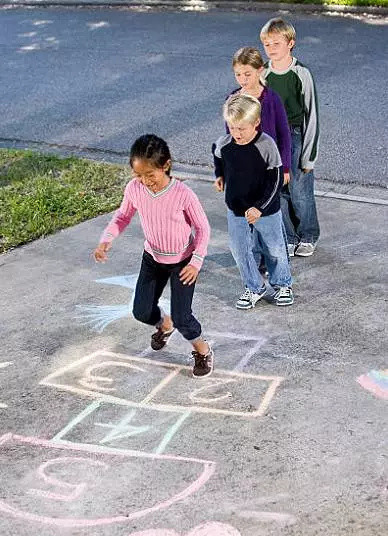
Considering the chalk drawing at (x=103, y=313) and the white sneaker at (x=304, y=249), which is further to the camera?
the white sneaker at (x=304, y=249)

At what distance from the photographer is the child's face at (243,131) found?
5262 mm

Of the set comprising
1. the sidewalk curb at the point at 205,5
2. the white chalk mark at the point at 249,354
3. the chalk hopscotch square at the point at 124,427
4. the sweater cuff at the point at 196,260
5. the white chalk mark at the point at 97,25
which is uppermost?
the sweater cuff at the point at 196,260

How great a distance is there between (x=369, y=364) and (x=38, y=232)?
3.25m

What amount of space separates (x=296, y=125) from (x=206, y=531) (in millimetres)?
3205

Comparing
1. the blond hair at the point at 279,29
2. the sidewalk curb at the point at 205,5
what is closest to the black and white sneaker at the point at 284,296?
the blond hair at the point at 279,29

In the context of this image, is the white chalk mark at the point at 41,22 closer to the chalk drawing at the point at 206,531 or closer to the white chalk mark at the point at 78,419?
the white chalk mark at the point at 78,419

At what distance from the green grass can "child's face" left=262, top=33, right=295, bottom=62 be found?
231 centimetres

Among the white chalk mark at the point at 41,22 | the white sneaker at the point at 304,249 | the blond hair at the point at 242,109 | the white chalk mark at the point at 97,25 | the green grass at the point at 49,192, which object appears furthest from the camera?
the white chalk mark at the point at 41,22

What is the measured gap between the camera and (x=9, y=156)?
920 cm

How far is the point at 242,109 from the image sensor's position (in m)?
5.21

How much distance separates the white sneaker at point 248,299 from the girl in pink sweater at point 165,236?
76 centimetres

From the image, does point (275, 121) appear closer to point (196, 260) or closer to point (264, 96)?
point (264, 96)

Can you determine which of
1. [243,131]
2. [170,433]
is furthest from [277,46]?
[170,433]

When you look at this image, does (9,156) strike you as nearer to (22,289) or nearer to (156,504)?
(22,289)
